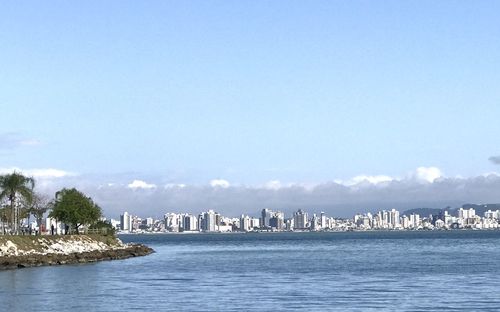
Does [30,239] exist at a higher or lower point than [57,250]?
higher

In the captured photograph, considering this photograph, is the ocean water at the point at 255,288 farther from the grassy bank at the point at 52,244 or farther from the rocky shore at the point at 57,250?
the grassy bank at the point at 52,244

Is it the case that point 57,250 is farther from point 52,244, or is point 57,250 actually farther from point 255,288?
point 255,288

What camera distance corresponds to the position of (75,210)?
139250mm

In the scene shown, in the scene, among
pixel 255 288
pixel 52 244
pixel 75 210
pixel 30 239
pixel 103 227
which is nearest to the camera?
pixel 255 288

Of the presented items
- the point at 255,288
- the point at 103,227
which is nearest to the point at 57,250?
the point at 103,227

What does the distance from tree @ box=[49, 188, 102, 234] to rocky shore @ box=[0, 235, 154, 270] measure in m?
5.62

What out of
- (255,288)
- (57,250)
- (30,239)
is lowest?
(255,288)

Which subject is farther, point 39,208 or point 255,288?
point 39,208

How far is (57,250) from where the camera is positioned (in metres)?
110

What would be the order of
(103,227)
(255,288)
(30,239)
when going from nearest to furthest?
1. (255,288)
2. (30,239)
3. (103,227)

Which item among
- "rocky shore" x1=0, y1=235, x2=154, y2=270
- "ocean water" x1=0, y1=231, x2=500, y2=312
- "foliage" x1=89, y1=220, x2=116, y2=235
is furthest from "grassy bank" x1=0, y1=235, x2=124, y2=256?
"foliage" x1=89, y1=220, x2=116, y2=235

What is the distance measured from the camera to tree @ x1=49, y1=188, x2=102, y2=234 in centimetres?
13888

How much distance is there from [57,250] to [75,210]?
97.1 ft

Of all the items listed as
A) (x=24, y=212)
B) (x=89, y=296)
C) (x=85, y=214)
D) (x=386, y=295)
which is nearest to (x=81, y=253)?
(x=85, y=214)
